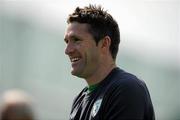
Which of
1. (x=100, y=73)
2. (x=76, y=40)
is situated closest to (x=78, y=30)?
(x=76, y=40)

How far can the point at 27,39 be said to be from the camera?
27.7 m

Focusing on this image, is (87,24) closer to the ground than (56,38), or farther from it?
farther from it

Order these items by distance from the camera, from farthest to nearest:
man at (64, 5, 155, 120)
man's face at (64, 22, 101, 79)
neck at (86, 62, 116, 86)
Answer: man's face at (64, 22, 101, 79), neck at (86, 62, 116, 86), man at (64, 5, 155, 120)

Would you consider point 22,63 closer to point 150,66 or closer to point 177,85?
point 177,85

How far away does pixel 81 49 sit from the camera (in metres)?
6.63

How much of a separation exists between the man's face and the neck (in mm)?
56

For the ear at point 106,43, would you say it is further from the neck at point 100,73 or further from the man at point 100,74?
the neck at point 100,73

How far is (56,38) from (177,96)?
650 cm

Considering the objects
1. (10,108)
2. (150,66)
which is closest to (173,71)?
(150,66)

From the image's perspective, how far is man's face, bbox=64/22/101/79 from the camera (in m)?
6.60

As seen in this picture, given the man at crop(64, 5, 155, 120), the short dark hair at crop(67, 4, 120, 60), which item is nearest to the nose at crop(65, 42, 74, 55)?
the man at crop(64, 5, 155, 120)

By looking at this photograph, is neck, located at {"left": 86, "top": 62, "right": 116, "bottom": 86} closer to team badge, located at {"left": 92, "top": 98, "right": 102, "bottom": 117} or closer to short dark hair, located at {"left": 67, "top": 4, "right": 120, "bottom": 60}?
short dark hair, located at {"left": 67, "top": 4, "right": 120, "bottom": 60}

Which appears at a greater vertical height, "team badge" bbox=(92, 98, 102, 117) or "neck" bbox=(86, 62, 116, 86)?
"neck" bbox=(86, 62, 116, 86)

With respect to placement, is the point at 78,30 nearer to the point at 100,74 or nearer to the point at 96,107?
the point at 100,74
